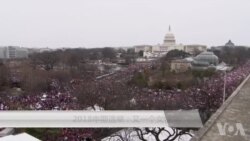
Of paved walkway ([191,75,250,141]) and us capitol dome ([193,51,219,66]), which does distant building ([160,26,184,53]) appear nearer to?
us capitol dome ([193,51,219,66])

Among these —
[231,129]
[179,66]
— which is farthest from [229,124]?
[179,66]

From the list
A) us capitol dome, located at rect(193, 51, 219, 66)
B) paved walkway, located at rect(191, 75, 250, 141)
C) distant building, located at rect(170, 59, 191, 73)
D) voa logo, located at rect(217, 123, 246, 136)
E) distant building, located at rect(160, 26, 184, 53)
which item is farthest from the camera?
distant building, located at rect(160, 26, 184, 53)

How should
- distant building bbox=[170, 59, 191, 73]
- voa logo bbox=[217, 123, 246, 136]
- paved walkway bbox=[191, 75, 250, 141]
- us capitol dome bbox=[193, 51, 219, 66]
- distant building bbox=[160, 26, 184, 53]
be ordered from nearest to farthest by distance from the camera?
paved walkway bbox=[191, 75, 250, 141], voa logo bbox=[217, 123, 246, 136], distant building bbox=[170, 59, 191, 73], us capitol dome bbox=[193, 51, 219, 66], distant building bbox=[160, 26, 184, 53]

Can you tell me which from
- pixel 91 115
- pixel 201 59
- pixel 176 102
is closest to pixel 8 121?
pixel 91 115

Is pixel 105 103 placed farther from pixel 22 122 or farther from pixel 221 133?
pixel 221 133

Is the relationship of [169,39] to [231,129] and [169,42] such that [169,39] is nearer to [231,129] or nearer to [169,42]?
[169,42]

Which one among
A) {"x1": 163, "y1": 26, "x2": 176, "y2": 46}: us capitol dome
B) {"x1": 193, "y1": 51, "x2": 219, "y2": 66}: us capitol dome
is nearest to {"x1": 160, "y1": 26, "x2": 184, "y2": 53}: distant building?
{"x1": 163, "y1": 26, "x2": 176, "y2": 46}: us capitol dome

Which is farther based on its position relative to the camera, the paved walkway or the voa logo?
the voa logo
